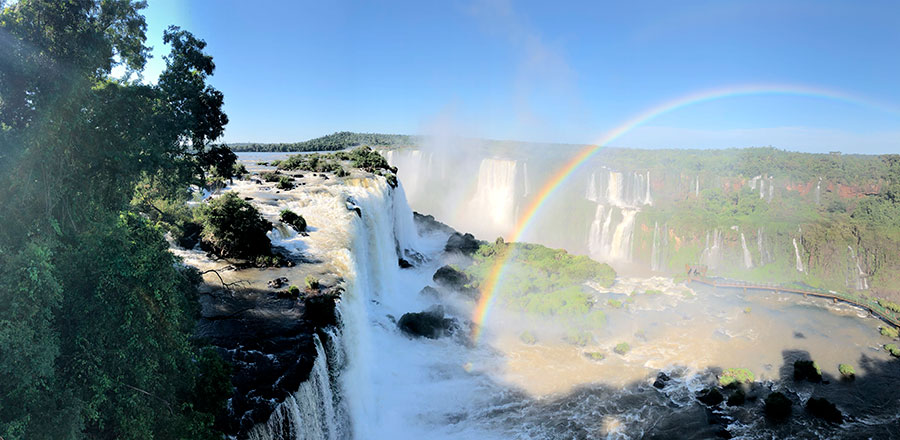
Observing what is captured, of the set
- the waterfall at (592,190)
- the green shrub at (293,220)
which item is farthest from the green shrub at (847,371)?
the waterfall at (592,190)

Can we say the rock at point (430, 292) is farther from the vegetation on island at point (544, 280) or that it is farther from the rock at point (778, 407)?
the rock at point (778, 407)

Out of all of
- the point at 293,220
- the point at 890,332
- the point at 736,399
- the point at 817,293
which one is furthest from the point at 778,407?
the point at 293,220

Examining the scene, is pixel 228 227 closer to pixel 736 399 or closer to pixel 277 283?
pixel 277 283

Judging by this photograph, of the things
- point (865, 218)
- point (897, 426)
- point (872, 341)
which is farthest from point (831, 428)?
point (865, 218)

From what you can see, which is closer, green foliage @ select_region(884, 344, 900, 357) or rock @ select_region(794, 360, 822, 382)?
rock @ select_region(794, 360, 822, 382)

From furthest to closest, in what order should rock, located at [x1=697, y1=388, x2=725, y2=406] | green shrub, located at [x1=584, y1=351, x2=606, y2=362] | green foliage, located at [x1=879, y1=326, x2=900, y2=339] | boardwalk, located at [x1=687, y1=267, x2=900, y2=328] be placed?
1. boardwalk, located at [x1=687, y1=267, x2=900, y2=328]
2. green foliage, located at [x1=879, y1=326, x2=900, y2=339]
3. green shrub, located at [x1=584, y1=351, x2=606, y2=362]
4. rock, located at [x1=697, y1=388, x2=725, y2=406]

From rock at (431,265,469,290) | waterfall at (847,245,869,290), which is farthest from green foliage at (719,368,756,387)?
waterfall at (847,245,869,290)

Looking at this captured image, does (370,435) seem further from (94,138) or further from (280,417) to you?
(94,138)

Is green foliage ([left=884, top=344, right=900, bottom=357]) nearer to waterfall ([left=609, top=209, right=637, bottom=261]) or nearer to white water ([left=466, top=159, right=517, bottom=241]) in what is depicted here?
waterfall ([left=609, top=209, right=637, bottom=261])
